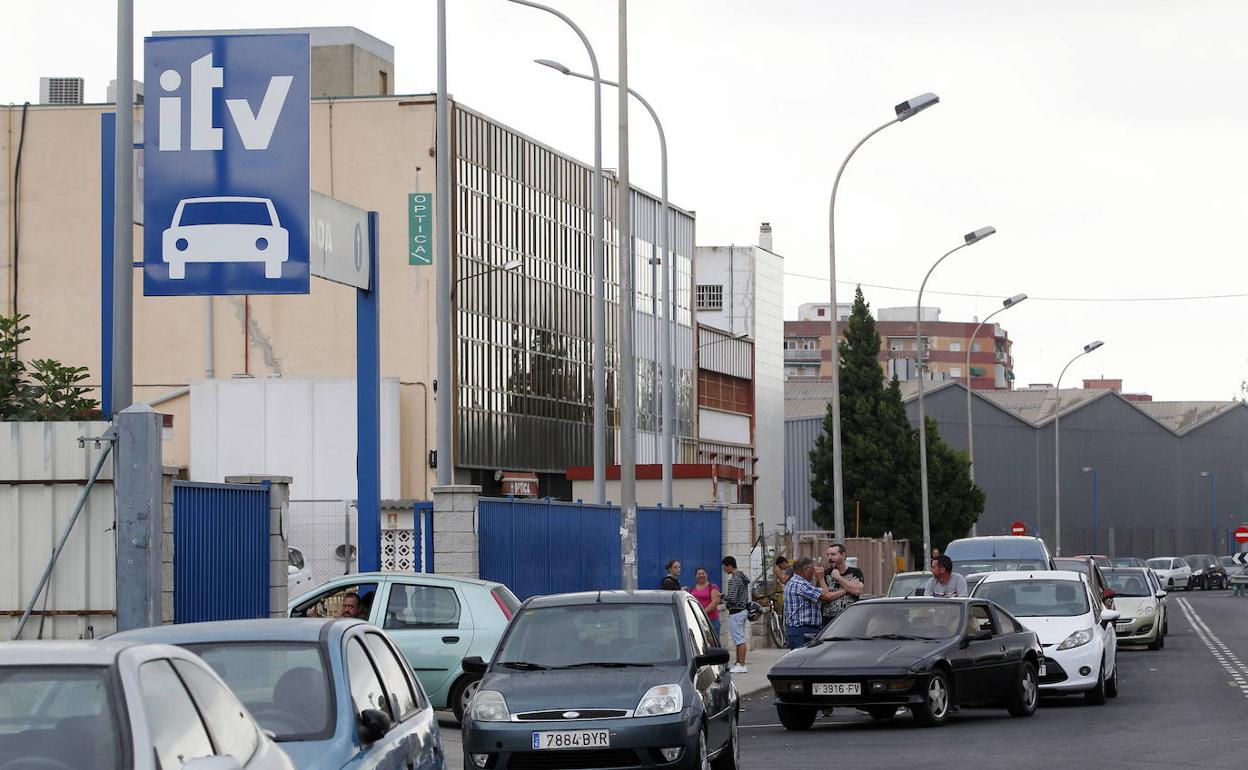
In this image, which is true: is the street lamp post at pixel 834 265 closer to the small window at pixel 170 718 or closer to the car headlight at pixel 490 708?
the car headlight at pixel 490 708

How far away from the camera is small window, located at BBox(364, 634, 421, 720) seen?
30.0ft

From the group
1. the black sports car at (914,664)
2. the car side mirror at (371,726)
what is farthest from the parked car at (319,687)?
the black sports car at (914,664)

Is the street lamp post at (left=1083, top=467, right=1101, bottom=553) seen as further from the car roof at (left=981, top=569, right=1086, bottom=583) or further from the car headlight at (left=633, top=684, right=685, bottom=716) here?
the car headlight at (left=633, top=684, right=685, bottom=716)

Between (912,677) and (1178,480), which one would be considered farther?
(1178,480)

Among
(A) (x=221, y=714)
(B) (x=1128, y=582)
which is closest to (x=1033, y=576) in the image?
(B) (x=1128, y=582)

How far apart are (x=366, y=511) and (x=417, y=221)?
89.9 feet

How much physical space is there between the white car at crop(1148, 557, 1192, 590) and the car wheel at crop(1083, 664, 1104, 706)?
64.7 metres

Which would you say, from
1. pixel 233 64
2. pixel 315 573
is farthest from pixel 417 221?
pixel 233 64

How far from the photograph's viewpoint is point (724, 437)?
77.8 metres

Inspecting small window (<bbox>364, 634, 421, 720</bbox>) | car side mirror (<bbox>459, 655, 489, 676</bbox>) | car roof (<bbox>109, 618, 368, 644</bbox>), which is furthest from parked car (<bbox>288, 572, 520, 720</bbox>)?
car roof (<bbox>109, 618, 368, 644</bbox>)

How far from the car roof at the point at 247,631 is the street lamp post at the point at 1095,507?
94890mm

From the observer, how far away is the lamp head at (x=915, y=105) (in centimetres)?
3628

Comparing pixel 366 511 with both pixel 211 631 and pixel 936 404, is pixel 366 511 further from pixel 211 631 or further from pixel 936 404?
pixel 936 404

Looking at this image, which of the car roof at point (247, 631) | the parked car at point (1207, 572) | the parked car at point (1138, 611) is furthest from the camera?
the parked car at point (1207, 572)
